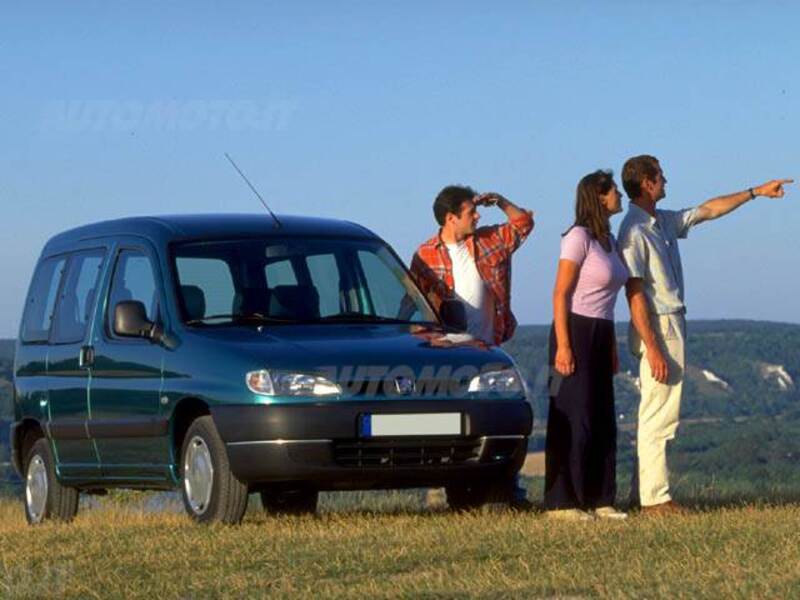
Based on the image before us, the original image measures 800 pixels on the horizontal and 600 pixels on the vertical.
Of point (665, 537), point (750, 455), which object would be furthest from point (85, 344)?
point (750, 455)

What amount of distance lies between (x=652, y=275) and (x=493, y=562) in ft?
12.0

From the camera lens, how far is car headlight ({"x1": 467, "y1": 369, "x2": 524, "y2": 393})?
36.8ft

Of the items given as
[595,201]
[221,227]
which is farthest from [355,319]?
[595,201]

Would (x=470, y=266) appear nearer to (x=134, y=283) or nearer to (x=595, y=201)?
(x=595, y=201)

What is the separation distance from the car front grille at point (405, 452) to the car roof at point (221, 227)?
75.7 inches

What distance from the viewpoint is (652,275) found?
12164 mm

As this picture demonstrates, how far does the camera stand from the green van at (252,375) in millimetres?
10891

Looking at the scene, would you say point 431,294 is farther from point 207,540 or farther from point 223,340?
point 207,540

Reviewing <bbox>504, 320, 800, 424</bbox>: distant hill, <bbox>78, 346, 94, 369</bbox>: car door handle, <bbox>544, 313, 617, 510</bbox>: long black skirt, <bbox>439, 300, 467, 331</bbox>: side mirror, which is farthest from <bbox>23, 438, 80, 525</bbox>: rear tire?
<bbox>504, 320, 800, 424</bbox>: distant hill

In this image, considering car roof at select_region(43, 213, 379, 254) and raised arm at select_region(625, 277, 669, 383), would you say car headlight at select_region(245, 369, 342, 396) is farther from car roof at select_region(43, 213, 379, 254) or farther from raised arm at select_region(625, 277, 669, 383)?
raised arm at select_region(625, 277, 669, 383)


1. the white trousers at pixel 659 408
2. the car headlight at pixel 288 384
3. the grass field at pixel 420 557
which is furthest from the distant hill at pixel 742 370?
the car headlight at pixel 288 384

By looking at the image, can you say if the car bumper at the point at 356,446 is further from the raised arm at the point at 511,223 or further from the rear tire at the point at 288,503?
the rear tire at the point at 288,503

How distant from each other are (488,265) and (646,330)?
5.18 ft

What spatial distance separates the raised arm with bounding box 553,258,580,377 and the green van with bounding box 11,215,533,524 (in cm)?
40
